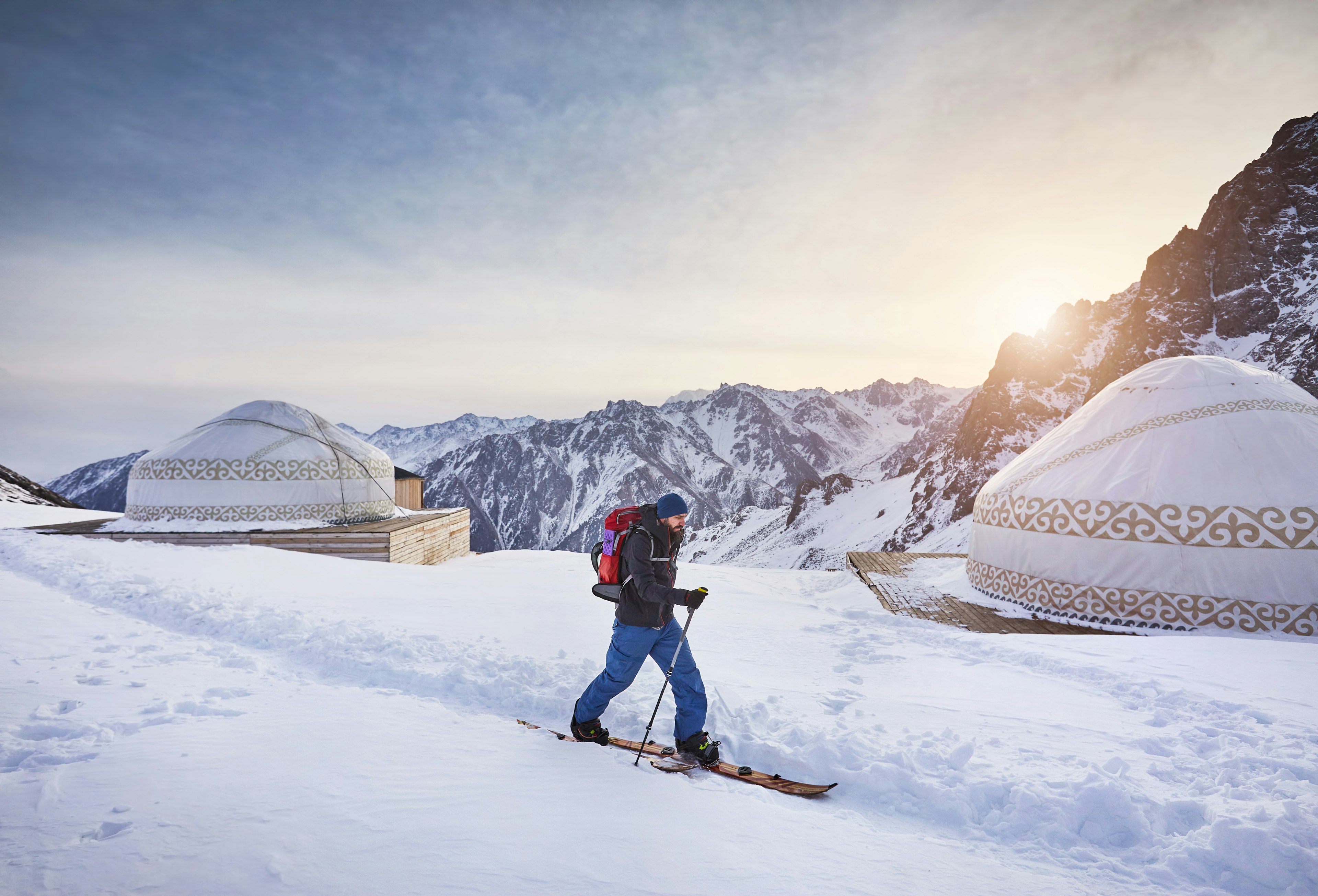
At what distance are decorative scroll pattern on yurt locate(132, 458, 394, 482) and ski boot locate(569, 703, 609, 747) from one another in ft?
43.2

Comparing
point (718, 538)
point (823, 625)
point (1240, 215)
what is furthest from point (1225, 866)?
point (718, 538)

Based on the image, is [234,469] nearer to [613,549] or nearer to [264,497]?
[264,497]

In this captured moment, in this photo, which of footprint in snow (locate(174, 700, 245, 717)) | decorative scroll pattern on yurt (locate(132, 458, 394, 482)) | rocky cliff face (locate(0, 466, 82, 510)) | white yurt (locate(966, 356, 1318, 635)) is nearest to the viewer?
footprint in snow (locate(174, 700, 245, 717))

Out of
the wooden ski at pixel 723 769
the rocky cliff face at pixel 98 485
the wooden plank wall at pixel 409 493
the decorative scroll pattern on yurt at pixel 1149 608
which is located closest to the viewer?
the wooden ski at pixel 723 769

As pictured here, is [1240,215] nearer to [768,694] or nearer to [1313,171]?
[1313,171]

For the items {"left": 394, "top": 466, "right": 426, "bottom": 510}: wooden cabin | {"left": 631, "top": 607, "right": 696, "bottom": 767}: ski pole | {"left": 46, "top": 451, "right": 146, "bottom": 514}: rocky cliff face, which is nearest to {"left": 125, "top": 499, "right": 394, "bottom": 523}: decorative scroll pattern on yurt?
{"left": 394, "top": 466, "right": 426, "bottom": 510}: wooden cabin

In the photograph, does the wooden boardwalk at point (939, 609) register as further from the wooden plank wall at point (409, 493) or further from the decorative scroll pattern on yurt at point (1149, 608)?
the wooden plank wall at point (409, 493)

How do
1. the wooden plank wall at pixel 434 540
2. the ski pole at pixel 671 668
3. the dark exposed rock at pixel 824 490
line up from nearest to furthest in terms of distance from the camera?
the ski pole at pixel 671 668
the wooden plank wall at pixel 434 540
the dark exposed rock at pixel 824 490

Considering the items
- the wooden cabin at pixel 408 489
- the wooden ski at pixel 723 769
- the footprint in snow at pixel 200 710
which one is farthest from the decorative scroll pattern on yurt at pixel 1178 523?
the wooden cabin at pixel 408 489

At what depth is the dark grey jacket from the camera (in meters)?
3.50

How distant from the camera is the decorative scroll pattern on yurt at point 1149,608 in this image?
6.82 m

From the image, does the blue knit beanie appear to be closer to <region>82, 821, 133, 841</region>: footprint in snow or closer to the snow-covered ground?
the snow-covered ground

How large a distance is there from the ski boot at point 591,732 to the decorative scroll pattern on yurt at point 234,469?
13163mm

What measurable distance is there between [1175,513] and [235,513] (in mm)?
17502
